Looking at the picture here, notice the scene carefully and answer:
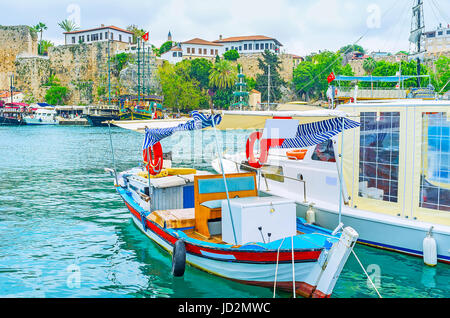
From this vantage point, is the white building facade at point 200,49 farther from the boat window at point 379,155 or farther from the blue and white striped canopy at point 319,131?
the boat window at point 379,155

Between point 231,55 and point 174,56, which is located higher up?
point 174,56

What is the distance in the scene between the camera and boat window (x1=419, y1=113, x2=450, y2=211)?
30.0 feet

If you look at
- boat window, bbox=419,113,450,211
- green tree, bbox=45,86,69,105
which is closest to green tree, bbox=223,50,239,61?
green tree, bbox=45,86,69,105

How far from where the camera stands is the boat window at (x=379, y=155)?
32.1 ft

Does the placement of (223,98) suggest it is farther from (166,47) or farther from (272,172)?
(272,172)

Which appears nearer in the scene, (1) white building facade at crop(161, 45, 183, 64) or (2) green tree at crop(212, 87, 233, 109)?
(2) green tree at crop(212, 87, 233, 109)

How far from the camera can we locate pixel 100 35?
97562 millimetres

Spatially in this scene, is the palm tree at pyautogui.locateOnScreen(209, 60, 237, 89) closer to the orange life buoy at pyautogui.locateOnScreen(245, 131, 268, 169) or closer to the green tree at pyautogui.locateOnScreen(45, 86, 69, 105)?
the green tree at pyautogui.locateOnScreen(45, 86, 69, 105)

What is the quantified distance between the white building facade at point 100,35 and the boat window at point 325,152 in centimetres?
9149

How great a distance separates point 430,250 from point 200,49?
9422 centimetres

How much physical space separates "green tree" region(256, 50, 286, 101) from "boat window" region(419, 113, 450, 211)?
260ft

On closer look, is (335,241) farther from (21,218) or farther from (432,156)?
(21,218)

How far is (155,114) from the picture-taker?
70.9 m

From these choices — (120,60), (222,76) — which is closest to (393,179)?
(222,76)
